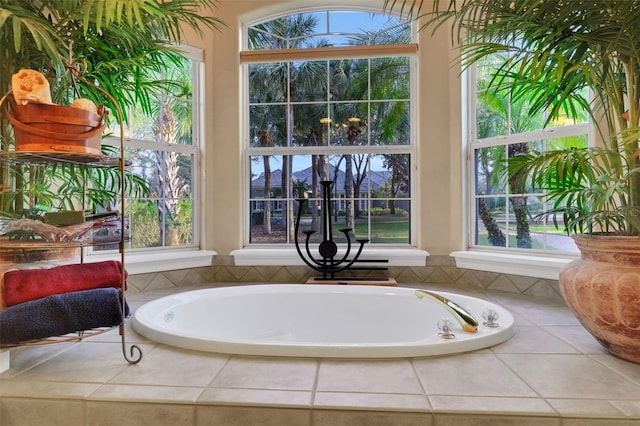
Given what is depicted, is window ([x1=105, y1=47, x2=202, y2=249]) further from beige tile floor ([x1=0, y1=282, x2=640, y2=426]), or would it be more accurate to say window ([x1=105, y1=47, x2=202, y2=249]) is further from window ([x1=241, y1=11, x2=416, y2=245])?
beige tile floor ([x1=0, y1=282, x2=640, y2=426])

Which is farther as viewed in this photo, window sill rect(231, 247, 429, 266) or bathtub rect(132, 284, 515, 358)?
window sill rect(231, 247, 429, 266)

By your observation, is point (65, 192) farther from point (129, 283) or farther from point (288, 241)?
point (288, 241)

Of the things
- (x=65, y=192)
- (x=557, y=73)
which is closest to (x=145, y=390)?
(x=65, y=192)

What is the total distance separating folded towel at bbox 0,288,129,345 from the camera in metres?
1.16

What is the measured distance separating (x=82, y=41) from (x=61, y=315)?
124cm

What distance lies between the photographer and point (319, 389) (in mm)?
1038

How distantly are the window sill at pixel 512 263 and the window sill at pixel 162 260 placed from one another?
1.82 meters

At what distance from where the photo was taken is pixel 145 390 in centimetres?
104

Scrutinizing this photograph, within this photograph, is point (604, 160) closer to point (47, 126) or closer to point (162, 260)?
point (47, 126)

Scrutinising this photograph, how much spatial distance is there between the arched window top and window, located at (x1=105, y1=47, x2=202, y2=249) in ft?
1.84

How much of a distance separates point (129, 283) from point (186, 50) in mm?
1697

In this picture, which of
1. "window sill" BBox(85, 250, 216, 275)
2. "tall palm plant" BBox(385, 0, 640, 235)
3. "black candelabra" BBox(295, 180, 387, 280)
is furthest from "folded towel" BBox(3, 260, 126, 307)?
"tall palm plant" BBox(385, 0, 640, 235)

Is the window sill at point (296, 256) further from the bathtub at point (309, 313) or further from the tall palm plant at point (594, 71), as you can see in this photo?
the tall palm plant at point (594, 71)

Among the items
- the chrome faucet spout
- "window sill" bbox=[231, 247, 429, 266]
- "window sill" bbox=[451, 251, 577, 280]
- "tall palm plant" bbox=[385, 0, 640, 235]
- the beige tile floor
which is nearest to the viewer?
the beige tile floor
